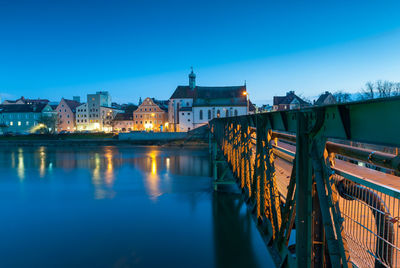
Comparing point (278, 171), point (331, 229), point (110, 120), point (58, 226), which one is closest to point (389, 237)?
point (331, 229)

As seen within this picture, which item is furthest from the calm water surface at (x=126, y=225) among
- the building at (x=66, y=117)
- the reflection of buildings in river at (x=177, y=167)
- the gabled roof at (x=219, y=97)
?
the building at (x=66, y=117)

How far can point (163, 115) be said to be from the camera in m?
87.4

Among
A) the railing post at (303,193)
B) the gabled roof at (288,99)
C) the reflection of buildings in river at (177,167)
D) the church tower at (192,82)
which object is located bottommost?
the reflection of buildings in river at (177,167)

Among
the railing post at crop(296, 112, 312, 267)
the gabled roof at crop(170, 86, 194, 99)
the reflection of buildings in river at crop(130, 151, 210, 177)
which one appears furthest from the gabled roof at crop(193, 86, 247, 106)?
the railing post at crop(296, 112, 312, 267)

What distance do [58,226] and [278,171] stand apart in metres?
13.8

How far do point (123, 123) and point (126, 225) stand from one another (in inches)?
3055

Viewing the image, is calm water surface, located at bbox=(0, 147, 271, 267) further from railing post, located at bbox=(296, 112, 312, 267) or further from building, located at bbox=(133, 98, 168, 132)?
building, located at bbox=(133, 98, 168, 132)

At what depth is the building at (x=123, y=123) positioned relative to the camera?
91438mm

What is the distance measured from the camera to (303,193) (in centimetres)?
413

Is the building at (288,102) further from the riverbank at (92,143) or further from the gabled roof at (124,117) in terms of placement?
the gabled roof at (124,117)

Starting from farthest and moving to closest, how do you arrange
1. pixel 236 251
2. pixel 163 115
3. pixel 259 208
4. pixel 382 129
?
pixel 163 115
pixel 236 251
pixel 259 208
pixel 382 129

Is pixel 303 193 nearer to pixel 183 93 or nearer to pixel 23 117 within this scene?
pixel 183 93

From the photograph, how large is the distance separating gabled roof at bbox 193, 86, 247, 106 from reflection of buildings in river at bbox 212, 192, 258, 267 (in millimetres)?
59657

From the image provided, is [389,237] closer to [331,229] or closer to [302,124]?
[331,229]
